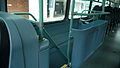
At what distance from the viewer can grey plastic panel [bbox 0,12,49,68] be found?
2.60ft

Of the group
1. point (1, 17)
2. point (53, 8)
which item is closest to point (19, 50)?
point (1, 17)

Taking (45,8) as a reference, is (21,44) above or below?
below

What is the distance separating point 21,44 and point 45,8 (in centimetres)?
171

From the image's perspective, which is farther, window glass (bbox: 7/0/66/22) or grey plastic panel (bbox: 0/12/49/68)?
window glass (bbox: 7/0/66/22)

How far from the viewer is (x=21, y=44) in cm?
83

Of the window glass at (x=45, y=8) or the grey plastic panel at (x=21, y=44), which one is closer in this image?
the grey plastic panel at (x=21, y=44)

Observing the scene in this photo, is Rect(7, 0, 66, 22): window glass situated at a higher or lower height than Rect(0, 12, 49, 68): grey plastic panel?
higher

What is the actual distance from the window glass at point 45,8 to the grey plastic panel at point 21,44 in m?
0.99

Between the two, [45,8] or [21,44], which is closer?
[21,44]

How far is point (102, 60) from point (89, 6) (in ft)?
8.43

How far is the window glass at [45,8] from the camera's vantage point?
1.84 m

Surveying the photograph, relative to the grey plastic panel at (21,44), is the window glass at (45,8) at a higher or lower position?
higher

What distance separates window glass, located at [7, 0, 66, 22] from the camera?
1838 millimetres

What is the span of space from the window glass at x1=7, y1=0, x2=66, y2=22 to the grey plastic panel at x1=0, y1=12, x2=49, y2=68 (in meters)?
0.99
